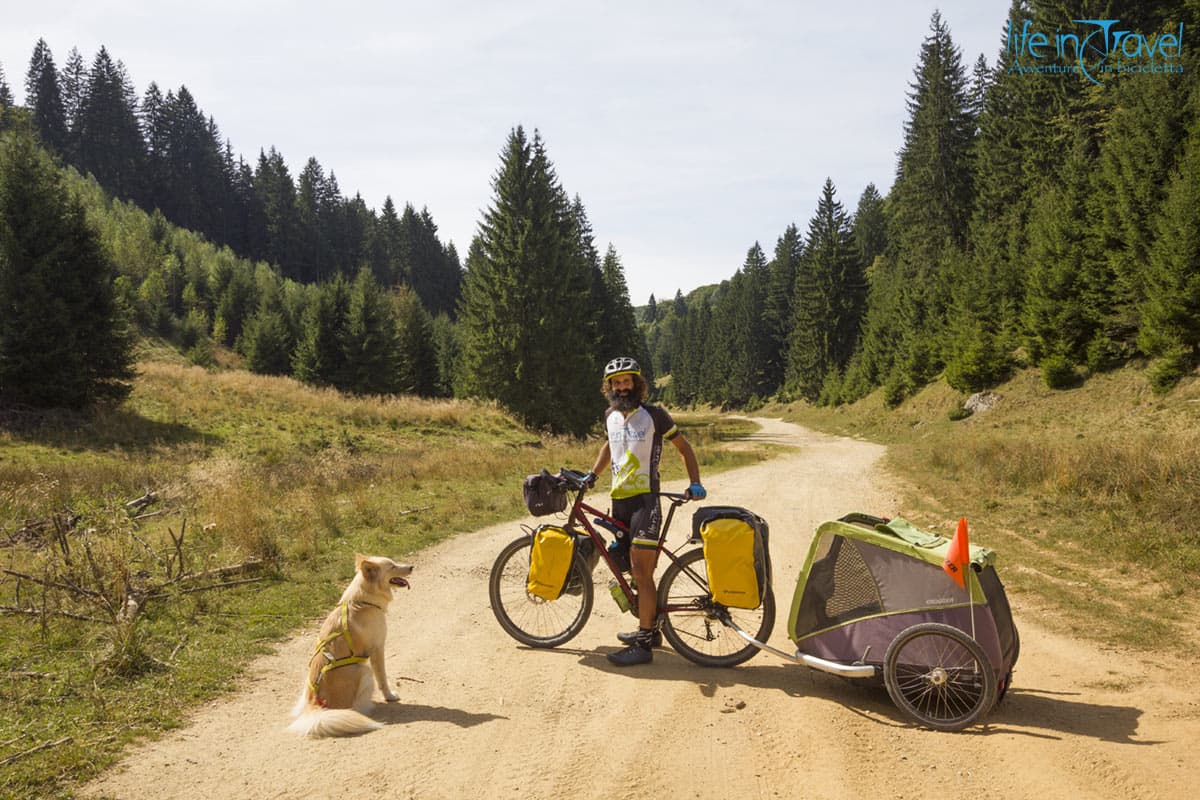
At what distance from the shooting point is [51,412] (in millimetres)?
23453

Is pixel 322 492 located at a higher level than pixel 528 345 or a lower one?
lower

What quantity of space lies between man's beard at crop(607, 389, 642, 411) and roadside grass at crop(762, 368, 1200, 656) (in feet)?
17.3

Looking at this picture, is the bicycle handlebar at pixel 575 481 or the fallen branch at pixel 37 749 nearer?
the fallen branch at pixel 37 749

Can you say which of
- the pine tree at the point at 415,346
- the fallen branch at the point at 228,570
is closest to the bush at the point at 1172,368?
the fallen branch at the point at 228,570

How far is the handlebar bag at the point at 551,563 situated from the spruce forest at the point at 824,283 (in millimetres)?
24184

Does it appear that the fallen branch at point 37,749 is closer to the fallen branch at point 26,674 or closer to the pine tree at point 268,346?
the fallen branch at point 26,674

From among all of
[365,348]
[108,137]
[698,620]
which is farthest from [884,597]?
[108,137]

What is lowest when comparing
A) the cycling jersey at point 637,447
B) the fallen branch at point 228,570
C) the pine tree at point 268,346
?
the fallen branch at point 228,570

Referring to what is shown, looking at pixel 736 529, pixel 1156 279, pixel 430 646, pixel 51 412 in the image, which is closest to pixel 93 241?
pixel 51 412

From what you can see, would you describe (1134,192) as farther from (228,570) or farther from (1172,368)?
(228,570)

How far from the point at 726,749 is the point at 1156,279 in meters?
25.9

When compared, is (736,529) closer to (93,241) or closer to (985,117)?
(93,241)

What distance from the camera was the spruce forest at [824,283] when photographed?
23.9 meters

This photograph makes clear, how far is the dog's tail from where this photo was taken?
4.28m
